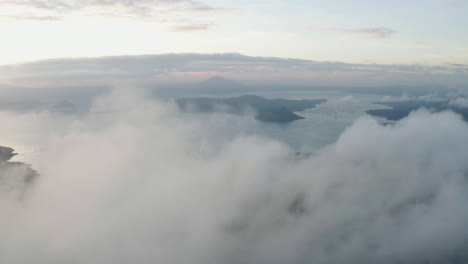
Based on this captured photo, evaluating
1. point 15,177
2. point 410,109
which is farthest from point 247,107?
point 15,177

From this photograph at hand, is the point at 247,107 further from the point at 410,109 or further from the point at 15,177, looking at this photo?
the point at 15,177

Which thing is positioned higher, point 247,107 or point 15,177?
point 247,107

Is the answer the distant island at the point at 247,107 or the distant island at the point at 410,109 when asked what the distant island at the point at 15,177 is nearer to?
the distant island at the point at 247,107

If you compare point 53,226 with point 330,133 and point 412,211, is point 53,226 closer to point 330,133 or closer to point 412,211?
point 412,211

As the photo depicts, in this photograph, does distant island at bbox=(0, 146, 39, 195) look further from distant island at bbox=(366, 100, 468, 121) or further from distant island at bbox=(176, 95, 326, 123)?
distant island at bbox=(366, 100, 468, 121)

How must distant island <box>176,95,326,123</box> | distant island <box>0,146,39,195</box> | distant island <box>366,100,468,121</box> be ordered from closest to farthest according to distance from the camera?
distant island <box>0,146,39,195</box> → distant island <box>176,95,326,123</box> → distant island <box>366,100,468,121</box>

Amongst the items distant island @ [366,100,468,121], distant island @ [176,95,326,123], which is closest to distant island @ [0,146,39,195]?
distant island @ [176,95,326,123]

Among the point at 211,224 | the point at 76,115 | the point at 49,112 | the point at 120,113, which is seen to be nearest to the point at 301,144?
the point at 211,224

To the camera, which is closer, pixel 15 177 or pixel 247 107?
pixel 15 177
